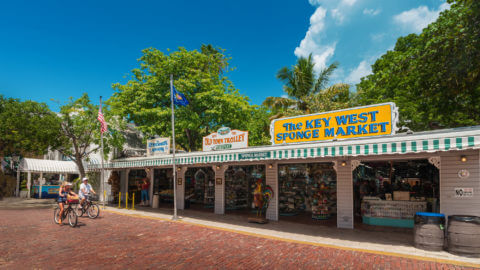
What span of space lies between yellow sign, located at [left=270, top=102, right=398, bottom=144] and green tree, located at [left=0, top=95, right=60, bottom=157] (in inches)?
644

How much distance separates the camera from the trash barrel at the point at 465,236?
7047 mm

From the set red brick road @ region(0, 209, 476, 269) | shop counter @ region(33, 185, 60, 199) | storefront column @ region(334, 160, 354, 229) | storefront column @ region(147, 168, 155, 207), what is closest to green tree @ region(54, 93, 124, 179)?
storefront column @ region(147, 168, 155, 207)

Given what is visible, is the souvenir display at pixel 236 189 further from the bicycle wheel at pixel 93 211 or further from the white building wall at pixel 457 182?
the white building wall at pixel 457 182

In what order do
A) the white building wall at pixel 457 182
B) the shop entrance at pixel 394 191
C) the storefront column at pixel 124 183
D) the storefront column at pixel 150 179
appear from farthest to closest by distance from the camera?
the storefront column at pixel 124 183 → the storefront column at pixel 150 179 → the shop entrance at pixel 394 191 → the white building wall at pixel 457 182

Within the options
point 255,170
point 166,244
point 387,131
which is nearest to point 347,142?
point 387,131

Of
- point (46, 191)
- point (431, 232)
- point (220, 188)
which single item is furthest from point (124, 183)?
point (431, 232)

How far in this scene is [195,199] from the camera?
64.1 ft

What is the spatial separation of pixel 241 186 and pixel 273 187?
12.8 feet

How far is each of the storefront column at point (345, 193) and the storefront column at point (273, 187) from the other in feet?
9.36

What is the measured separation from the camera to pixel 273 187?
13008 mm

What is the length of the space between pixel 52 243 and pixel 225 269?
5.80m

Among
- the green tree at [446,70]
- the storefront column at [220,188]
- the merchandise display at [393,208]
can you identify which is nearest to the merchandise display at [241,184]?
the storefront column at [220,188]

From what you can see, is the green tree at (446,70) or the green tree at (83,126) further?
the green tree at (83,126)

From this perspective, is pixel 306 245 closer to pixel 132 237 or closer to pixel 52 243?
pixel 132 237
